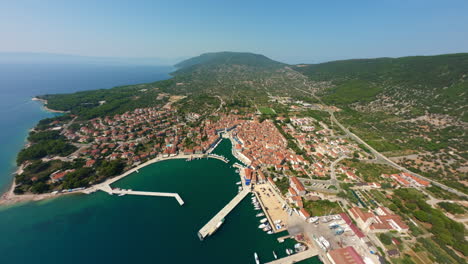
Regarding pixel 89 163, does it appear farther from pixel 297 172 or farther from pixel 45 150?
pixel 297 172

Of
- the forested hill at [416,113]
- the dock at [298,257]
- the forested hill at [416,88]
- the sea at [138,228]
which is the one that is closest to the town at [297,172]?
the dock at [298,257]

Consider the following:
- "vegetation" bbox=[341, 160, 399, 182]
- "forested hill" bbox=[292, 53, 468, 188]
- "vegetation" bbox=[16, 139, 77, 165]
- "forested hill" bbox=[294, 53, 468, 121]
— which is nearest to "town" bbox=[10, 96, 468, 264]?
"vegetation" bbox=[341, 160, 399, 182]

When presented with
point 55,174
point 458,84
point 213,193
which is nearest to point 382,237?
point 213,193

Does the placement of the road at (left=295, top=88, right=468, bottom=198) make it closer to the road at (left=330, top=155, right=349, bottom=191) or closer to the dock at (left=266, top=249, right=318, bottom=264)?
the road at (left=330, top=155, right=349, bottom=191)

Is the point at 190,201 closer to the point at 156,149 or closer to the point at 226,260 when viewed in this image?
the point at 226,260

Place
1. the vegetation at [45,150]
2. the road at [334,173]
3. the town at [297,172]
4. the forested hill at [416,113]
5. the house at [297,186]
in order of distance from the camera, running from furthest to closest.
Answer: the forested hill at [416,113]
the vegetation at [45,150]
the road at [334,173]
the house at [297,186]
the town at [297,172]

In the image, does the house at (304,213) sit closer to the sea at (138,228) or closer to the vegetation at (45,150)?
the sea at (138,228)
